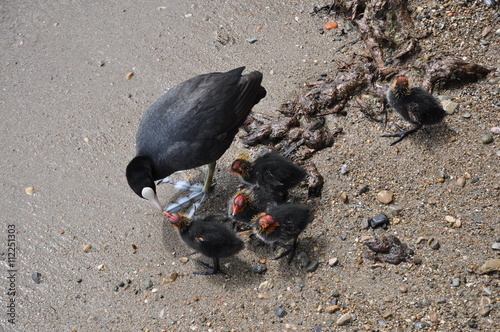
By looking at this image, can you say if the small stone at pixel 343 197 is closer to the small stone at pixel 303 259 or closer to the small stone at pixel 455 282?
the small stone at pixel 303 259

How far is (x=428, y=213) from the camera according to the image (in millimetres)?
3738

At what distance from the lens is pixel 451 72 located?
434 cm

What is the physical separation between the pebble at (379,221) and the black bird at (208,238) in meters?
1.05

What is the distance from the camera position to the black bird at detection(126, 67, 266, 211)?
3975 millimetres

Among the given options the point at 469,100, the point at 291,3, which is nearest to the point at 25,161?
the point at 291,3

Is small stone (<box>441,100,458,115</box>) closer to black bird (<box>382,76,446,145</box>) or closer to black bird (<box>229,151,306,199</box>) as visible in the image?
black bird (<box>382,76,446,145</box>)

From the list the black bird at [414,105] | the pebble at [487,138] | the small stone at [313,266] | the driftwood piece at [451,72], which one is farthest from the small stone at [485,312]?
the driftwood piece at [451,72]

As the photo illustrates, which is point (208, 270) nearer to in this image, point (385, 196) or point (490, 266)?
point (385, 196)

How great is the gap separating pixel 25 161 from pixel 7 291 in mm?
1429

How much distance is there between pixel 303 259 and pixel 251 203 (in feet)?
2.03

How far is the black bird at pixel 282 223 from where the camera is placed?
3.58m

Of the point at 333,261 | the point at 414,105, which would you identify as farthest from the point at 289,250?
the point at 414,105

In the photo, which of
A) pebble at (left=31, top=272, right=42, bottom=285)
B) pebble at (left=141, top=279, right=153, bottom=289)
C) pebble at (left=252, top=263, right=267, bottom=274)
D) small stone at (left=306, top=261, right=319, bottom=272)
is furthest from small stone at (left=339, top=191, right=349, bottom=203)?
pebble at (left=31, top=272, right=42, bottom=285)

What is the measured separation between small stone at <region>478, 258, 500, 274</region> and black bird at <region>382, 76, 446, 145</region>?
1312 millimetres
